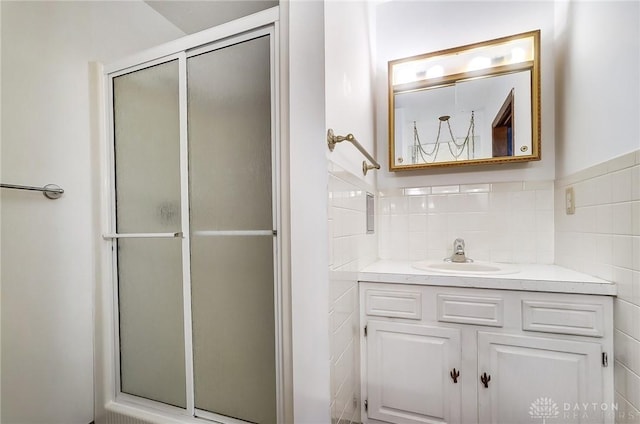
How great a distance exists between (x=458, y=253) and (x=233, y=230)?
124 cm

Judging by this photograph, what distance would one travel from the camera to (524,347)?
1.18 metres

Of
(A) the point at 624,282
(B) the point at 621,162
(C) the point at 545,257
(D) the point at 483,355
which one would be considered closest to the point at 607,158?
(B) the point at 621,162

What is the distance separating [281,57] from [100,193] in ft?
3.48

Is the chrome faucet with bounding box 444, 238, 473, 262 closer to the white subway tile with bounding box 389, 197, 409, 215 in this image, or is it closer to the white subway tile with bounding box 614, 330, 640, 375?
the white subway tile with bounding box 389, 197, 409, 215

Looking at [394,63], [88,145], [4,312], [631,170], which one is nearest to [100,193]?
[88,145]

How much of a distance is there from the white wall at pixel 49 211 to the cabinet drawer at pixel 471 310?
161cm

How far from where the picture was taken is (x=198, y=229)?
1.25m

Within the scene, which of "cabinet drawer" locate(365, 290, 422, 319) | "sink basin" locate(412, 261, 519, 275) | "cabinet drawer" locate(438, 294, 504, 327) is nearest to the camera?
"cabinet drawer" locate(438, 294, 504, 327)

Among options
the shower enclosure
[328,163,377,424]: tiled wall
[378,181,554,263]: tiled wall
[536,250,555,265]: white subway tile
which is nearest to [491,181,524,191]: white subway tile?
[378,181,554,263]: tiled wall

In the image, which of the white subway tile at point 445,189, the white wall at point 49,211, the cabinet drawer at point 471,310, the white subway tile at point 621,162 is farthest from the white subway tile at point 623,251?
the white wall at point 49,211

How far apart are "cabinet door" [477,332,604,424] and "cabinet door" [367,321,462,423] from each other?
0.12m

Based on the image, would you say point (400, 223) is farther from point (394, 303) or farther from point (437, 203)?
point (394, 303)

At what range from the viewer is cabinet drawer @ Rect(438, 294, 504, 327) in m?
1.21

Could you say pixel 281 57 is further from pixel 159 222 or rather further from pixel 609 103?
pixel 609 103
